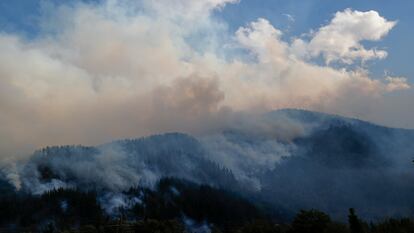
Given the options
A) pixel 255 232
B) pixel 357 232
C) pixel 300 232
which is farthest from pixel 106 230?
pixel 357 232

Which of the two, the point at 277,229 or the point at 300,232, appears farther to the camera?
the point at 277,229

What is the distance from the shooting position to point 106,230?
620 feet

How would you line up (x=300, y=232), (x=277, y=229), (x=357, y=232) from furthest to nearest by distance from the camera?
(x=277, y=229) < (x=300, y=232) < (x=357, y=232)

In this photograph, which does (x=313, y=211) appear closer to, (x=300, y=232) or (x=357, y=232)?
(x=300, y=232)

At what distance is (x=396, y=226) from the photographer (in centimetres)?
16338

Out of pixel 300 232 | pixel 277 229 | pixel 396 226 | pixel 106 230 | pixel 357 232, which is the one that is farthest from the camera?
pixel 106 230

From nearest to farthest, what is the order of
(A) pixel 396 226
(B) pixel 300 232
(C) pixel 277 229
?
1. (B) pixel 300 232
2. (A) pixel 396 226
3. (C) pixel 277 229

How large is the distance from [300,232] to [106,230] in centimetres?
8104

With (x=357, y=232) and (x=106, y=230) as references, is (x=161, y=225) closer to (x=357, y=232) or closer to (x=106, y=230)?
(x=106, y=230)

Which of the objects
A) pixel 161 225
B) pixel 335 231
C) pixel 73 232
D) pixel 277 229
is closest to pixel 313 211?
pixel 335 231

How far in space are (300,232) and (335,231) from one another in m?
11.5

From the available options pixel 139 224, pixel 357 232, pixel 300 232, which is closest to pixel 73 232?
pixel 139 224

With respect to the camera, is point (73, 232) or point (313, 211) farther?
point (73, 232)

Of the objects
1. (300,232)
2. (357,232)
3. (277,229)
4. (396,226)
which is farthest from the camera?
(277,229)
